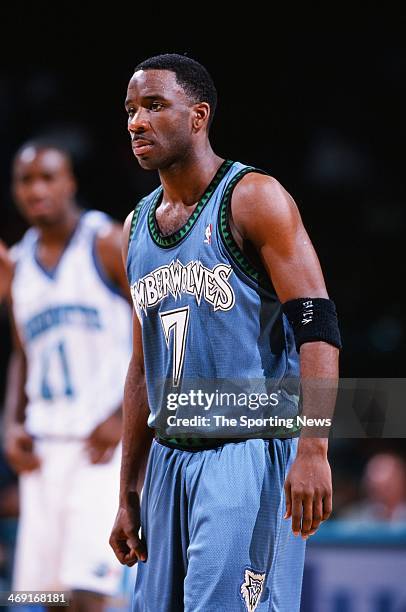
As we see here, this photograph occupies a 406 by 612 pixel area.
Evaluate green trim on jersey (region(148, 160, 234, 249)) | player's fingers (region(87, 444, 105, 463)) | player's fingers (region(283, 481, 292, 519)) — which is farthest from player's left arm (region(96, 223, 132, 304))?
player's fingers (region(283, 481, 292, 519))

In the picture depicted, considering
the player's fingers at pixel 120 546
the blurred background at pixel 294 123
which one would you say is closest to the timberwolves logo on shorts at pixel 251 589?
the player's fingers at pixel 120 546

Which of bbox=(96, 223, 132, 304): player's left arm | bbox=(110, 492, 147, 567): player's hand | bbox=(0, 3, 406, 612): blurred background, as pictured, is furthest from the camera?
bbox=(0, 3, 406, 612): blurred background

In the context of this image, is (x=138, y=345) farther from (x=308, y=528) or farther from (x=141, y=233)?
(x=308, y=528)

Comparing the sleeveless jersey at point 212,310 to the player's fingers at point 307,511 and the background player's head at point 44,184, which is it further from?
the background player's head at point 44,184

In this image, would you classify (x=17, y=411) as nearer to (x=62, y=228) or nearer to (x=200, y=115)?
(x=62, y=228)

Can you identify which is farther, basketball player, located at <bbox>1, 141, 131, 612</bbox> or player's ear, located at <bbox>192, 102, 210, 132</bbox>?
basketball player, located at <bbox>1, 141, 131, 612</bbox>

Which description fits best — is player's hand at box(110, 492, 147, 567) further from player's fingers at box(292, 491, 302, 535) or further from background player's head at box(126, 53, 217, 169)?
background player's head at box(126, 53, 217, 169)

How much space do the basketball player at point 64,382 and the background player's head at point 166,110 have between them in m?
2.05

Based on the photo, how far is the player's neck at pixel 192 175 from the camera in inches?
120

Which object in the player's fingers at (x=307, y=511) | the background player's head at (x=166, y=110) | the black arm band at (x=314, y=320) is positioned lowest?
the player's fingers at (x=307, y=511)

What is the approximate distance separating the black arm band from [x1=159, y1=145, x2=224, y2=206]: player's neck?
0.50m

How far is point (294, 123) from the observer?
716 centimetres

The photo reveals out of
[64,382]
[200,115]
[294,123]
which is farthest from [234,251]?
[294,123]

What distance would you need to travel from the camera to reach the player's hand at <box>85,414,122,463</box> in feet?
16.0
